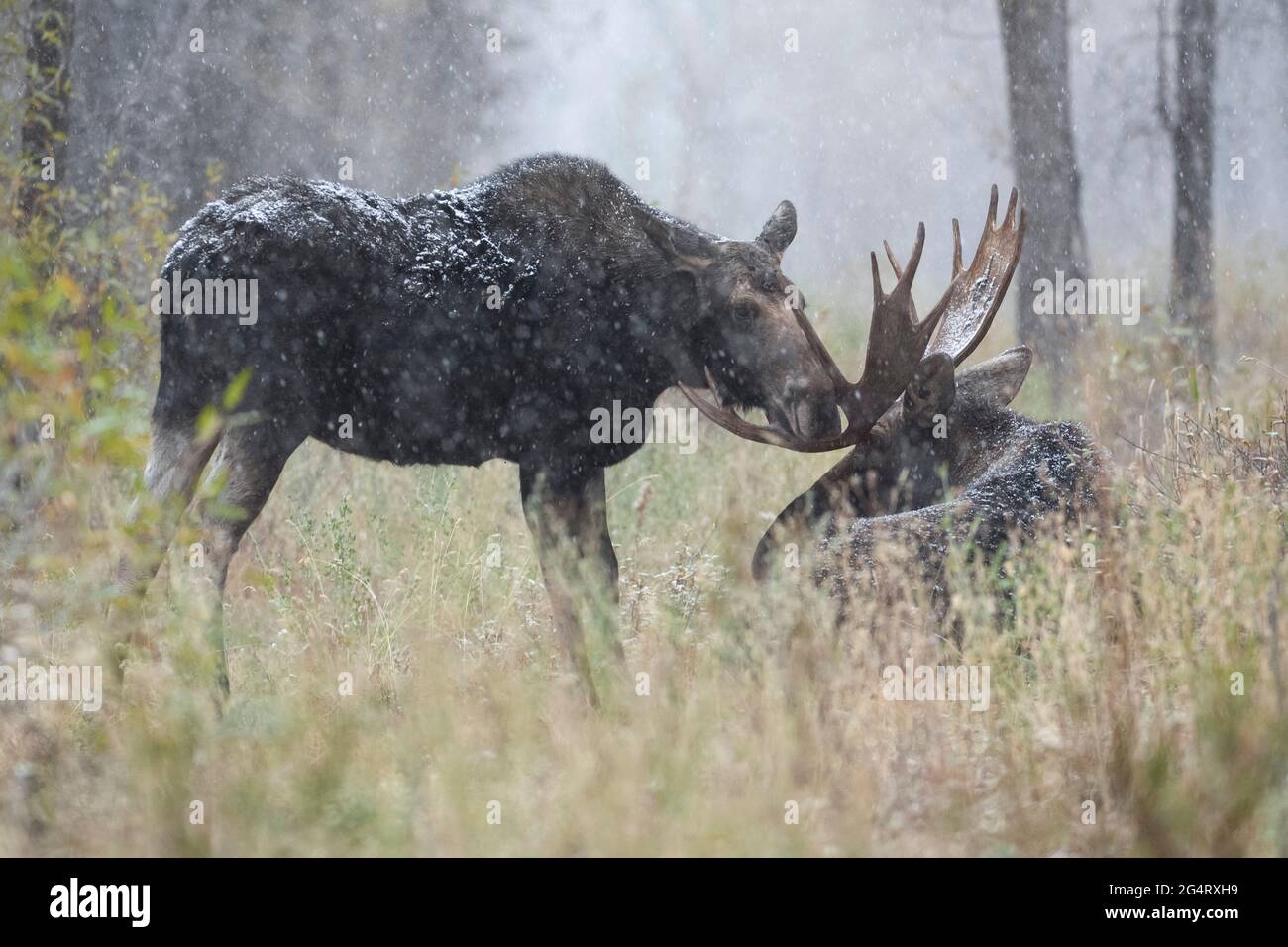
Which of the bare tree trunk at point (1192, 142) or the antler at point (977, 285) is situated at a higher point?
the bare tree trunk at point (1192, 142)

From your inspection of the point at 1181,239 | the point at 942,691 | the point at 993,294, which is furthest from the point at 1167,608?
the point at 1181,239

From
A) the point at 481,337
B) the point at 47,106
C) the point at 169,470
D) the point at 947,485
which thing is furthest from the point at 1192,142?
the point at 169,470

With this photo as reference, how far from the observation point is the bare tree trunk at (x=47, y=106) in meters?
7.73

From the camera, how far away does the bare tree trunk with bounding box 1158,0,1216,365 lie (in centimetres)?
1151

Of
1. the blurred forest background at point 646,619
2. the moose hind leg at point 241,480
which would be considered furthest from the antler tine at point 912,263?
the moose hind leg at point 241,480

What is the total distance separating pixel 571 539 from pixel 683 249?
1.37 m

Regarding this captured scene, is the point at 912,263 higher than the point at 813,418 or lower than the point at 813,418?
higher

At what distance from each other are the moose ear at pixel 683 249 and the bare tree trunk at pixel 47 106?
4.20 metres

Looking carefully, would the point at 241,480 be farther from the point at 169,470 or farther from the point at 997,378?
the point at 997,378

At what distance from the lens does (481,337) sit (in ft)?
18.4

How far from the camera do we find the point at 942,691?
15.3ft

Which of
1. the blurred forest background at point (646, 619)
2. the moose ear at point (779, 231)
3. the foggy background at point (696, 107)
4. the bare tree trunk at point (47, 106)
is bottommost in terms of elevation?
the blurred forest background at point (646, 619)

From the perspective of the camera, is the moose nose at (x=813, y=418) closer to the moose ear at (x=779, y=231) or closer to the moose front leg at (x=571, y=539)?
the moose ear at (x=779, y=231)

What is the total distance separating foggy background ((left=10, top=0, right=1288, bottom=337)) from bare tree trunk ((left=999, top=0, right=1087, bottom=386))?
0.58 meters
